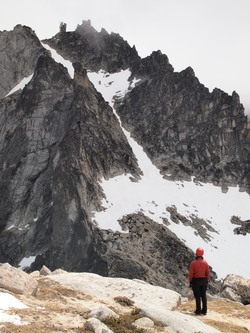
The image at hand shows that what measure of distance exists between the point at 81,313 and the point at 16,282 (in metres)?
3.62

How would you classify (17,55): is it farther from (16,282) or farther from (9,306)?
(9,306)

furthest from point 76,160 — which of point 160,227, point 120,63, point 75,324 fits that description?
point 120,63

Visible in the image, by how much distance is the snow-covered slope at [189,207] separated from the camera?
7519 centimetres

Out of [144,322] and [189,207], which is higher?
[189,207]

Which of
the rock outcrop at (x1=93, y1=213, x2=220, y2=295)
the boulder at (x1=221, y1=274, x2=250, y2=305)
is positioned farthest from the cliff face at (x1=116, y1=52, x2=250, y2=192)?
the boulder at (x1=221, y1=274, x2=250, y2=305)

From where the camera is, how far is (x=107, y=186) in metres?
80.7

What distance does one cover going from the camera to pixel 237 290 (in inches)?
1119

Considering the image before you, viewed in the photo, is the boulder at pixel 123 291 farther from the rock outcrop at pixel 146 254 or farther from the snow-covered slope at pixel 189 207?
the snow-covered slope at pixel 189 207

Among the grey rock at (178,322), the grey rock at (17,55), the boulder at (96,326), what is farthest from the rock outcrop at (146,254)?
the grey rock at (17,55)

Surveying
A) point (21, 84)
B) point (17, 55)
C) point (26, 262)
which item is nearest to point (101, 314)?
point (26, 262)

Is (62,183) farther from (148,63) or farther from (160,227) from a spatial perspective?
(148,63)

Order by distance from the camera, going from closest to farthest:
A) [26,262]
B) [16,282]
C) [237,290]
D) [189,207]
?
[16,282], [237,290], [26,262], [189,207]

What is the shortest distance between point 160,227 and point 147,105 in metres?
55.3

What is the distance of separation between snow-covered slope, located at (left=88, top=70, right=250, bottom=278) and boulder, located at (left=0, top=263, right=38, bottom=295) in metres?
48.5
